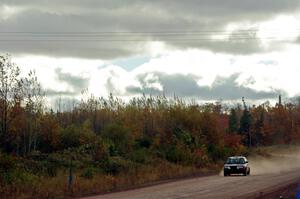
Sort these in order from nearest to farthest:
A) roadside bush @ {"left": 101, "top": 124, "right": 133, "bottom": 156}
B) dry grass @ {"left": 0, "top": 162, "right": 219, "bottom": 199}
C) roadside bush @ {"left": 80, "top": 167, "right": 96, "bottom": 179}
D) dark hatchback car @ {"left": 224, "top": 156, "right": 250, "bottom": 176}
A: dry grass @ {"left": 0, "top": 162, "right": 219, "bottom": 199}, roadside bush @ {"left": 80, "top": 167, "right": 96, "bottom": 179}, dark hatchback car @ {"left": 224, "top": 156, "right": 250, "bottom": 176}, roadside bush @ {"left": 101, "top": 124, "right": 133, "bottom": 156}

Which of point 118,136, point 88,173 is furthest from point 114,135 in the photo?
point 88,173

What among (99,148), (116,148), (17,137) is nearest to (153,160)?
(116,148)

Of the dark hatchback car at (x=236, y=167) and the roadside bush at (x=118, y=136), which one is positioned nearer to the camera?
the dark hatchback car at (x=236, y=167)

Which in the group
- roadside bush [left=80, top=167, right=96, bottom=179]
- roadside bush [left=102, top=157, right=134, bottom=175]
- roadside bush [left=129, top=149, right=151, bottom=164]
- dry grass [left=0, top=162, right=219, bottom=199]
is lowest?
dry grass [left=0, top=162, right=219, bottom=199]

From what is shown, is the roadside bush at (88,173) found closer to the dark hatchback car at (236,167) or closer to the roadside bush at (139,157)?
the roadside bush at (139,157)

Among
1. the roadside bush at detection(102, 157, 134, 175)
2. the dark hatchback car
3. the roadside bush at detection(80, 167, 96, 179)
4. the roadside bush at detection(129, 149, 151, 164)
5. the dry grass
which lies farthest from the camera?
the roadside bush at detection(129, 149, 151, 164)

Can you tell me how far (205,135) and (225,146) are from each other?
398 cm

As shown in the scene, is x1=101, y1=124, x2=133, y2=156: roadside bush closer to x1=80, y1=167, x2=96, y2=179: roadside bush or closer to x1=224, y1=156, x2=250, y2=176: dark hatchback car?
x1=224, y1=156, x2=250, y2=176: dark hatchback car


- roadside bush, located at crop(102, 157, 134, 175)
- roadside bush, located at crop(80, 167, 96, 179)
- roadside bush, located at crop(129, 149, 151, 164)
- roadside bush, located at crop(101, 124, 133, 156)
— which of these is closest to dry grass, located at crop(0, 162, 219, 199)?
roadside bush, located at crop(80, 167, 96, 179)

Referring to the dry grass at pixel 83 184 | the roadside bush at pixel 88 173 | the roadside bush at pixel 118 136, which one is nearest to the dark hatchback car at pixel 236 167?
the dry grass at pixel 83 184

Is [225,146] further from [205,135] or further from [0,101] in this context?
[0,101]

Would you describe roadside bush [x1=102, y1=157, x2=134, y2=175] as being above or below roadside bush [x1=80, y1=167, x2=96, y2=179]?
above

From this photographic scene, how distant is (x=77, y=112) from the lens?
274 feet

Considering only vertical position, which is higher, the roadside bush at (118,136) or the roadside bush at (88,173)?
the roadside bush at (118,136)
